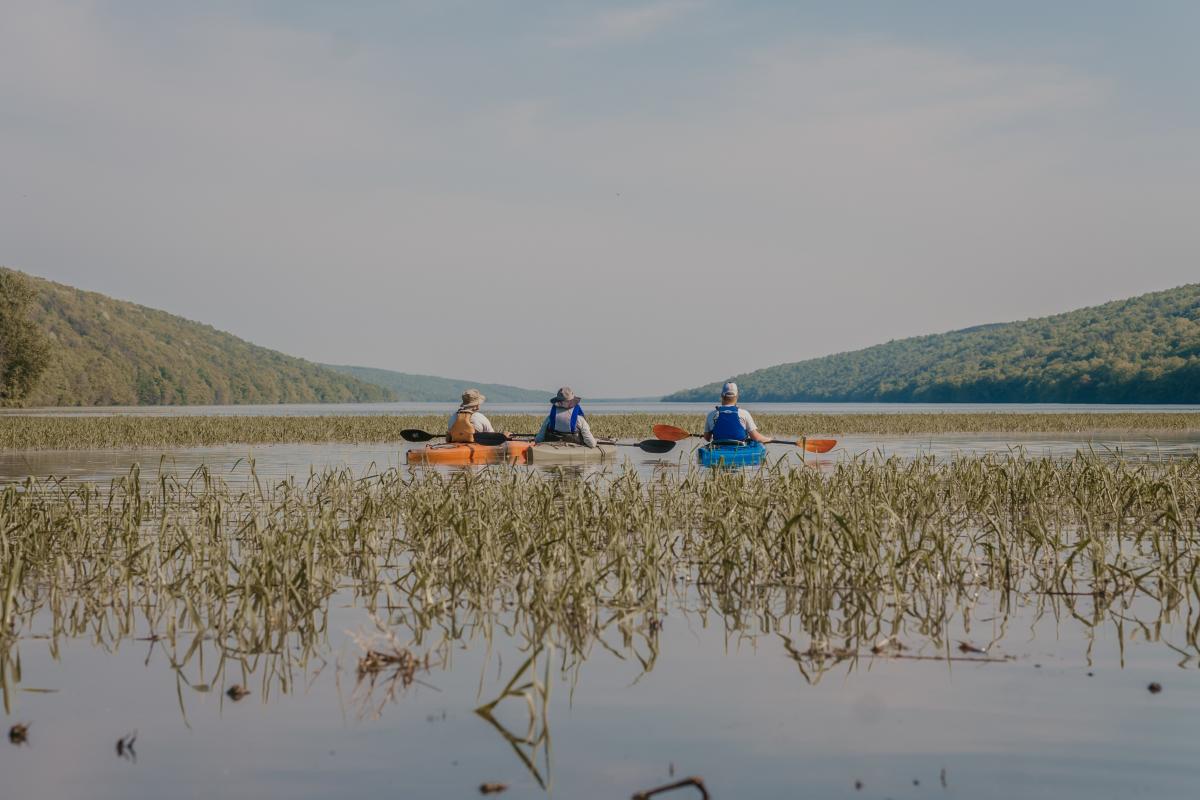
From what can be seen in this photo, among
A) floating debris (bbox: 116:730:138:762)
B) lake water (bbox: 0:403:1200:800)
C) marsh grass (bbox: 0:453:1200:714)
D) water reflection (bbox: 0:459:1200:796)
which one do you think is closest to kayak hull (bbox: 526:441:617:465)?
marsh grass (bbox: 0:453:1200:714)

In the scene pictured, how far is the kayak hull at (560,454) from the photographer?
20.7 m

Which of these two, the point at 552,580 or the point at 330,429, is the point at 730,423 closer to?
the point at 552,580

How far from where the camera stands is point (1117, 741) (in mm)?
4688

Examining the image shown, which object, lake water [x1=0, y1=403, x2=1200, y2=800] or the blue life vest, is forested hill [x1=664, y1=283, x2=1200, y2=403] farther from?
lake water [x1=0, y1=403, x2=1200, y2=800]

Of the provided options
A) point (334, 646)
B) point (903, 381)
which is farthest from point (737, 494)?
point (903, 381)

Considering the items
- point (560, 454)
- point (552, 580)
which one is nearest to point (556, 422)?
point (560, 454)

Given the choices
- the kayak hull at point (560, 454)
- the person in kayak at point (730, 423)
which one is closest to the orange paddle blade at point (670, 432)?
the kayak hull at point (560, 454)

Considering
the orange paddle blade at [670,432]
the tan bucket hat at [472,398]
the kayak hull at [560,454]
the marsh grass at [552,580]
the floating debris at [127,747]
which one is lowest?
the floating debris at [127,747]

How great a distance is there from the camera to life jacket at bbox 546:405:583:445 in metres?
21.4

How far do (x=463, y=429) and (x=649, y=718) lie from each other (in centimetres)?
1636

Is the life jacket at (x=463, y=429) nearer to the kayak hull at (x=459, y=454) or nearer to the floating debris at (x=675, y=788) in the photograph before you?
the kayak hull at (x=459, y=454)

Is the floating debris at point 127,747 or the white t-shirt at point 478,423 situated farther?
the white t-shirt at point 478,423

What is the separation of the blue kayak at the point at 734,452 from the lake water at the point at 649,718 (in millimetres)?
11962

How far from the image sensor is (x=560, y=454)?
20938mm
